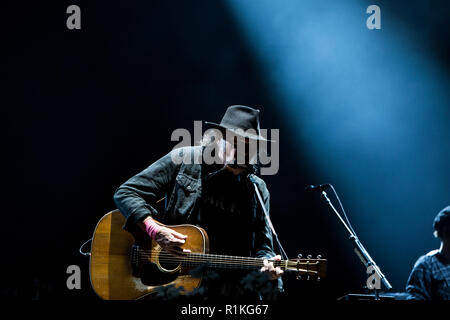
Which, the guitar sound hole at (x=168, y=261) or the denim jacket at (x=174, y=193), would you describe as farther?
the denim jacket at (x=174, y=193)

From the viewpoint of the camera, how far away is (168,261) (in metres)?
2.59

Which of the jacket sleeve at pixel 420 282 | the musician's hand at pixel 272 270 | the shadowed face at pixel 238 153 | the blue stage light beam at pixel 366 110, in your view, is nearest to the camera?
the musician's hand at pixel 272 270

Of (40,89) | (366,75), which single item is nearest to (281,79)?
(366,75)

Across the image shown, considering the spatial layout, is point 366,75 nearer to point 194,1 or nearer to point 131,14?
point 194,1

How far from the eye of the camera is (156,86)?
4.23 m

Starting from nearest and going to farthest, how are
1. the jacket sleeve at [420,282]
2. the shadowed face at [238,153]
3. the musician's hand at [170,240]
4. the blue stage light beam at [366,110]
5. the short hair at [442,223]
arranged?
the musician's hand at [170,240] → the shadowed face at [238,153] → the jacket sleeve at [420,282] → the short hair at [442,223] → the blue stage light beam at [366,110]

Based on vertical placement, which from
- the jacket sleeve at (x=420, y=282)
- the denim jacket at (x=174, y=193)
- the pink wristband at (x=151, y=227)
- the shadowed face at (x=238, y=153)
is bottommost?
the jacket sleeve at (x=420, y=282)

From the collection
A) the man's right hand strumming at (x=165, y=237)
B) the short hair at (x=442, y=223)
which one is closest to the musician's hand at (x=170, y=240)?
the man's right hand strumming at (x=165, y=237)

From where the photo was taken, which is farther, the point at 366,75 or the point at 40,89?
the point at 366,75

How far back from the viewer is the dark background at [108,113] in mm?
3592

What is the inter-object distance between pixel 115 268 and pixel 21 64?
234 cm

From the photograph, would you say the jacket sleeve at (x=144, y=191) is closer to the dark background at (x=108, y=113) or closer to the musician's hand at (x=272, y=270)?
the musician's hand at (x=272, y=270)

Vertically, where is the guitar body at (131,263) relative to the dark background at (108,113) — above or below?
below

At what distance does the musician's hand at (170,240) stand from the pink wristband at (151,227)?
26 mm
